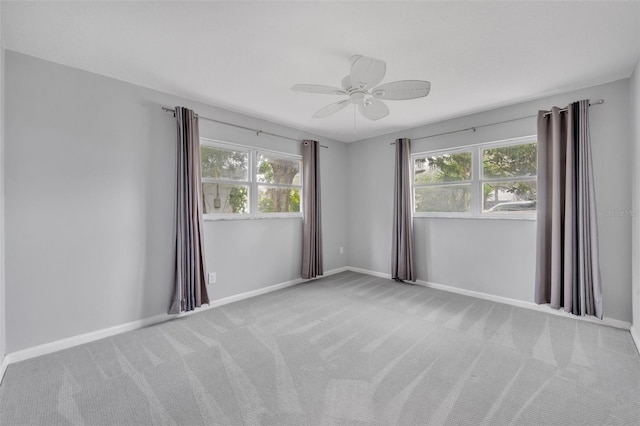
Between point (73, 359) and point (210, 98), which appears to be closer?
point (73, 359)

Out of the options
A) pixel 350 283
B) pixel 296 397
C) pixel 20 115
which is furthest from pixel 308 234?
pixel 20 115

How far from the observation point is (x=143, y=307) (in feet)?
9.59

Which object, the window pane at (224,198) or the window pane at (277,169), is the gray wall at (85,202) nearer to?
the window pane at (224,198)

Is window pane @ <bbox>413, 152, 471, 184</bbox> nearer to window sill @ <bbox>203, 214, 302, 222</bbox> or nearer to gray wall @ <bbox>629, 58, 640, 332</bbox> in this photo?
gray wall @ <bbox>629, 58, 640, 332</bbox>

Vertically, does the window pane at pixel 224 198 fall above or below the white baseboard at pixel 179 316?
above

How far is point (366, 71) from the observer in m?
1.98

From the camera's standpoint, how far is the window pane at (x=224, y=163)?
351cm

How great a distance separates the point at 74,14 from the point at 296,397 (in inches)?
115

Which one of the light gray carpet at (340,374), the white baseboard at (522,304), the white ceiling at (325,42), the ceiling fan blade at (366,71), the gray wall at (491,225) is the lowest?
the light gray carpet at (340,374)

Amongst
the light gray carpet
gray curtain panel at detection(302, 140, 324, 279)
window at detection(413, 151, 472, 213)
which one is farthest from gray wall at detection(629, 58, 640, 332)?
gray curtain panel at detection(302, 140, 324, 279)

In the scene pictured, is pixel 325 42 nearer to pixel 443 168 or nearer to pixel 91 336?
pixel 443 168

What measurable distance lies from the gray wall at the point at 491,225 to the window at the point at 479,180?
0.13 m

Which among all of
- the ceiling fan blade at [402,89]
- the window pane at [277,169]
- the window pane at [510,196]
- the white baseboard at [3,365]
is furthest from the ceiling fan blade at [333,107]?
the white baseboard at [3,365]

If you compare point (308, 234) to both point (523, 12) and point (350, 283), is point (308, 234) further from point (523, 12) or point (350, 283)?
point (523, 12)
